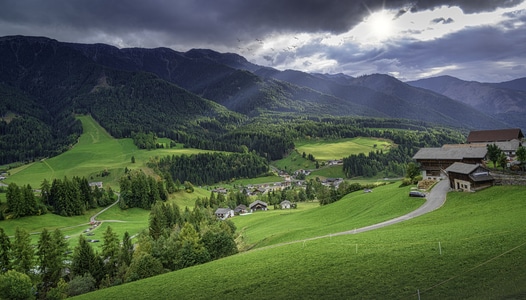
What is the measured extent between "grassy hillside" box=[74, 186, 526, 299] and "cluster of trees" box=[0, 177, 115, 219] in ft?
296

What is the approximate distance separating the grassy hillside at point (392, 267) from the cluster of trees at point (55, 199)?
296 feet

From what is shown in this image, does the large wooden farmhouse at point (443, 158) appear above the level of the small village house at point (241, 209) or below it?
above

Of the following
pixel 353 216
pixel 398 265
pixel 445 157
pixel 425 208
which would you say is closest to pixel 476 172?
pixel 425 208

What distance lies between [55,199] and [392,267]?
425 ft

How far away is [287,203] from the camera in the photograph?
458ft

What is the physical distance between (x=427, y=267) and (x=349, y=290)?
694 centimetres

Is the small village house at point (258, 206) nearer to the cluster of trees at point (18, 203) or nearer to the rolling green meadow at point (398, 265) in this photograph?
the cluster of trees at point (18, 203)

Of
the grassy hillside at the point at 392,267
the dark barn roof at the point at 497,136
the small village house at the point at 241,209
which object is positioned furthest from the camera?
the small village house at the point at 241,209

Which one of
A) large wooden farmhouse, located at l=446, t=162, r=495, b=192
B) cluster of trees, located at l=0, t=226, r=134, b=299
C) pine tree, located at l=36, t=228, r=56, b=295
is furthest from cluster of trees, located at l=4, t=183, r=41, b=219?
large wooden farmhouse, located at l=446, t=162, r=495, b=192

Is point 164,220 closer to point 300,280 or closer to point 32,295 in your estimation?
point 32,295

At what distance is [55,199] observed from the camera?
122 m

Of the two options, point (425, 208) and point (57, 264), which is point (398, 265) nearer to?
point (425, 208)

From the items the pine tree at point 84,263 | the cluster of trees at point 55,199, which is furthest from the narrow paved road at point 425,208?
the cluster of trees at point 55,199

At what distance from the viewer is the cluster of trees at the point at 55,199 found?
107312 millimetres
